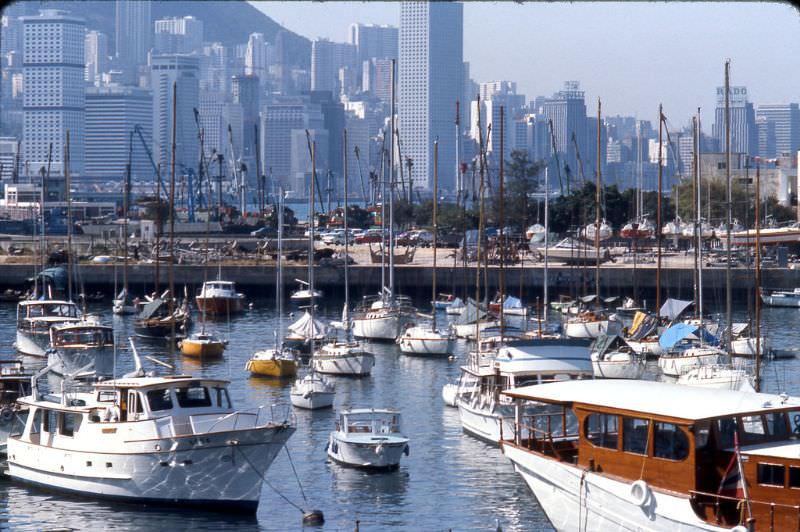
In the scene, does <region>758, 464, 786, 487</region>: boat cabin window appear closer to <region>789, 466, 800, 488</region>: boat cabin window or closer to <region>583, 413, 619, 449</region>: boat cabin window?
<region>789, 466, 800, 488</region>: boat cabin window

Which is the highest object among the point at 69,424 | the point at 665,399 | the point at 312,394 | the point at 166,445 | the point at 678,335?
the point at 665,399

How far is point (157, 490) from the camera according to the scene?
2098 centimetres

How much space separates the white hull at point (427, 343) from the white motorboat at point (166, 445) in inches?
797

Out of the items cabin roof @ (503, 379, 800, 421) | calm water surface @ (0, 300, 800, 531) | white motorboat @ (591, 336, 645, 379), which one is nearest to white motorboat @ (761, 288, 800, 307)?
white motorboat @ (591, 336, 645, 379)

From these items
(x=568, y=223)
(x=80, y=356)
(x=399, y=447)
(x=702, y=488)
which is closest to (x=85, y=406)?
(x=399, y=447)

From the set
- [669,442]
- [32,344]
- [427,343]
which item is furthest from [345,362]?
[669,442]

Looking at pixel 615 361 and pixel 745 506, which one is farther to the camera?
pixel 615 361

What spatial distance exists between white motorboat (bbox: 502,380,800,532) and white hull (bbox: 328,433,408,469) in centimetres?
671

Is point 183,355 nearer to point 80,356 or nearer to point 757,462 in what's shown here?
point 80,356

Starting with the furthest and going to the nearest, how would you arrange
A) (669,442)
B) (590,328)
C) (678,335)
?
(590,328), (678,335), (669,442)

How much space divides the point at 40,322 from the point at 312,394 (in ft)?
49.0

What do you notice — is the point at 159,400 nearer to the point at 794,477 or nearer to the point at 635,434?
the point at 635,434

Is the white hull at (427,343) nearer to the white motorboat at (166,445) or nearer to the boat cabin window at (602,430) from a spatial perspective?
the white motorboat at (166,445)

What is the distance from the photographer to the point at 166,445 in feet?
67.7
